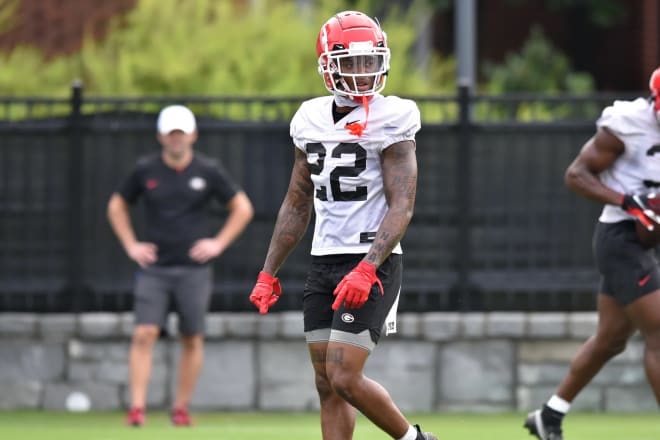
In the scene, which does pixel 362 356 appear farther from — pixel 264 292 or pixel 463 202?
pixel 463 202

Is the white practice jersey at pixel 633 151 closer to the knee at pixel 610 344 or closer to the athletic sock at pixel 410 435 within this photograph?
the knee at pixel 610 344

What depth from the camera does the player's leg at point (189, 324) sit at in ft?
36.4

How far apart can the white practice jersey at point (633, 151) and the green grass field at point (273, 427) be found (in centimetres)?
219

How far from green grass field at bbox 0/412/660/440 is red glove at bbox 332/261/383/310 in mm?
3418

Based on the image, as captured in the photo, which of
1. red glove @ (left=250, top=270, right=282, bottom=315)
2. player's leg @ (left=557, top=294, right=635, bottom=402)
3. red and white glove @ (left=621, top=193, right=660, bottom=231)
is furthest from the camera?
player's leg @ (left=557, top=294, right=635, bottom=402)

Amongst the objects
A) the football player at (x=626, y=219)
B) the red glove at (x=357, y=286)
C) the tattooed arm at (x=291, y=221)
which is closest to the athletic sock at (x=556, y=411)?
the football player at (x=626, y=219)

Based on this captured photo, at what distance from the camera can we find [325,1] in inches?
619

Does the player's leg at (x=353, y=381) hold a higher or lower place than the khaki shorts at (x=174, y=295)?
higher

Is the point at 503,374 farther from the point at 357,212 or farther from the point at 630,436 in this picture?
the point at 357,212

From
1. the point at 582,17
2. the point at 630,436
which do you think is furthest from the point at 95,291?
the point at 582,17

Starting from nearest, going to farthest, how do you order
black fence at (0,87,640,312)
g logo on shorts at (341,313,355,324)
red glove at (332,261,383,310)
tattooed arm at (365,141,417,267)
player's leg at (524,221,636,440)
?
red glove at (332,261,383,310), tattooed arm at (365,141,417,267), g logo on shorts at (341,313,355,324), player's leg at (524,221,636,440), black fence at (0,87,640,312)

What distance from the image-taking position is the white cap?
36.1 feet

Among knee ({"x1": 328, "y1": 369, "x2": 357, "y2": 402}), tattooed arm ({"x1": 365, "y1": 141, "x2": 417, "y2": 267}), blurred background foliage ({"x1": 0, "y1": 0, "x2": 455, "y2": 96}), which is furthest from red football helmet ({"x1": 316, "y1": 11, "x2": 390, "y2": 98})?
blurred background foliage ({"x1": 0, "y1": 0, "x2": 455, "y2": 96})

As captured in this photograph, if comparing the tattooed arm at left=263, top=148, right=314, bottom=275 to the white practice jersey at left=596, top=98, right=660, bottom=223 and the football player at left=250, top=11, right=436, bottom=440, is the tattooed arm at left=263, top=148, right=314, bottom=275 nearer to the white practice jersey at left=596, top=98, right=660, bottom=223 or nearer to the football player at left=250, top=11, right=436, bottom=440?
the football player at left=250, top=11, right=436, bottom=440
